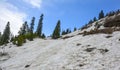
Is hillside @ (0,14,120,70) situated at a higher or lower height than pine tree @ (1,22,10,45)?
lower

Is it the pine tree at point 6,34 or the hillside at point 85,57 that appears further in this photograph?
the pine tree at point 6,34

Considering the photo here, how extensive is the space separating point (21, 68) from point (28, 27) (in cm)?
6838

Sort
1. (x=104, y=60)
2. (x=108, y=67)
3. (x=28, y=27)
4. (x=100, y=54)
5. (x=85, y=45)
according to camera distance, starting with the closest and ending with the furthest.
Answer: (x=108, y=67), (x=104, y=60), (x=100, y=54), (x=85, y=45), (x=28, y=27)

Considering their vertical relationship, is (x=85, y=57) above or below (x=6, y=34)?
below

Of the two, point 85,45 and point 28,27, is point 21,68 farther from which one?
point 28,27

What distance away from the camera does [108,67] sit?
1825 centimetres

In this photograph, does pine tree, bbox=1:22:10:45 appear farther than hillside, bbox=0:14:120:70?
Yes

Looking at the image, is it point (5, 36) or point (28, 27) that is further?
point (28, 27)

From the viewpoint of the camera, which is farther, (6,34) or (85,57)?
(6,34)

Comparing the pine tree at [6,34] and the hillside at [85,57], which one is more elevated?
the pine tree at [6,34]

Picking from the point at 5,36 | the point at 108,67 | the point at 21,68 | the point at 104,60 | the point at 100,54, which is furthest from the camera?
the point at 5,36

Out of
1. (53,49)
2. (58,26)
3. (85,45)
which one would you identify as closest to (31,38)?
(53,49)

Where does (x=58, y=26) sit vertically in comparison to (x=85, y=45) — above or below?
above

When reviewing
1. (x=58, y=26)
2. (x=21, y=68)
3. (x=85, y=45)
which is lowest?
(x=21, y=68)
